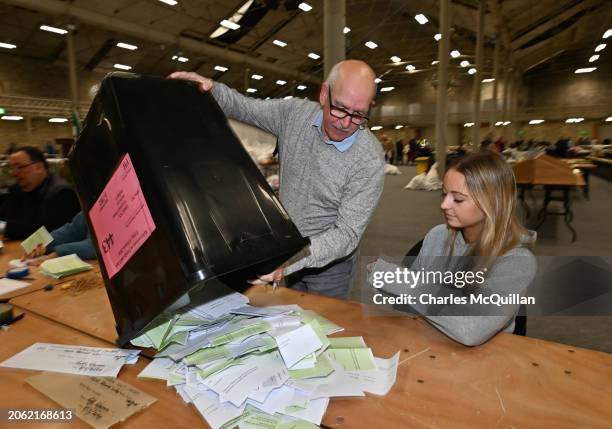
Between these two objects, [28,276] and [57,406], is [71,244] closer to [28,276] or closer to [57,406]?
[28,276]

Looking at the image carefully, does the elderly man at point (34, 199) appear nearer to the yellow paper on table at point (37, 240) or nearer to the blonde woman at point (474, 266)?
the yellow paper on table at point (37, 240)

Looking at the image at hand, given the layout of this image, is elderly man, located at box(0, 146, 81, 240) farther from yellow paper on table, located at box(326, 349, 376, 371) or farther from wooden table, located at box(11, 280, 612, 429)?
yellow paper on table, located at box(326, 349, 376, 371)

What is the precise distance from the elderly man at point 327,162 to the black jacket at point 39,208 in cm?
148

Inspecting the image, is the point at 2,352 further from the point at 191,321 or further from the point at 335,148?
the point at 335,148

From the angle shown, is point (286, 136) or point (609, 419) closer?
point (609, 419)

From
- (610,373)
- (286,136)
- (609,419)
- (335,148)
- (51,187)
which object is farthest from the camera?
(51,187)

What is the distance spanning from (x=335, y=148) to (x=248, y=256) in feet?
2.62

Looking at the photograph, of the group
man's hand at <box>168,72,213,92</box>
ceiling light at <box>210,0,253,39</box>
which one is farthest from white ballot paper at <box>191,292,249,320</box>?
ceiling light at <box>210,0,253,39</box>

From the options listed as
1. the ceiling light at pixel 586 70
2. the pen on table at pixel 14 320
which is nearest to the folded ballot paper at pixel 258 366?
the pen on table at pixel 14 320

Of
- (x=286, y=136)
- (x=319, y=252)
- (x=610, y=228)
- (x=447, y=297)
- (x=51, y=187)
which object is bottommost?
(x=610, y=228)

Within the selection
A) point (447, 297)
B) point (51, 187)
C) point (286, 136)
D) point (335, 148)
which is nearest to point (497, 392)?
point (447, 297)

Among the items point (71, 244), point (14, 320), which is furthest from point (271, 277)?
point (71, 244)

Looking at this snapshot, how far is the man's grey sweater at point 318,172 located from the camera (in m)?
1.38

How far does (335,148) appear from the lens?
4.91ft
